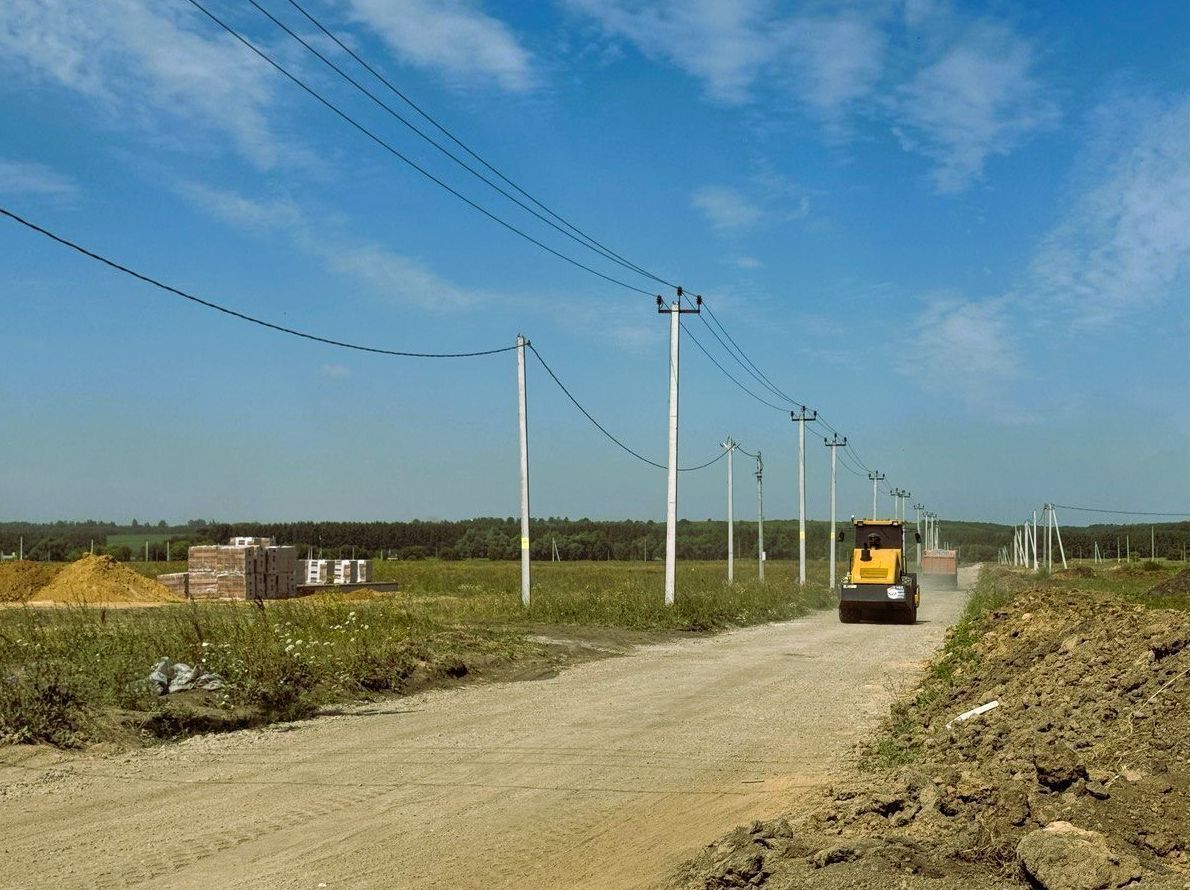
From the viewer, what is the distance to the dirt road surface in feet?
23.8

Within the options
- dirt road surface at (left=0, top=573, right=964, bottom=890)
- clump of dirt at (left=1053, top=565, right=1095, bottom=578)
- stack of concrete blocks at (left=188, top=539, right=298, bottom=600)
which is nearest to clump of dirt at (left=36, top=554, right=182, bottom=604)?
stack of concrete blocks at (left=188, top=539, right=298, bottom=600)

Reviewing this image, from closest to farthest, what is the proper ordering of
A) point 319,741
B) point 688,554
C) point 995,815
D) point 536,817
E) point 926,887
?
point 926,887 → point 995,815 → point 536,817 → point 319,741 → point 688,554

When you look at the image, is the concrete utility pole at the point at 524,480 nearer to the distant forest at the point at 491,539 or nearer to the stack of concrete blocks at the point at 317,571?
the stack of concrete blocks at the point at 317,571

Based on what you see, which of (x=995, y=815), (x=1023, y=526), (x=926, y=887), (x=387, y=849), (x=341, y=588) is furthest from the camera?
(x=1023, y=526)

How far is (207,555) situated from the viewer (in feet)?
156

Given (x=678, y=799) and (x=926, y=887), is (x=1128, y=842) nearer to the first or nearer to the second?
(x=926, y=887)

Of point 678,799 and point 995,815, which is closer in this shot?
point 995,815

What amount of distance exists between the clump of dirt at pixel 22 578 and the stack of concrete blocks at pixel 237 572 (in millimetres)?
6319

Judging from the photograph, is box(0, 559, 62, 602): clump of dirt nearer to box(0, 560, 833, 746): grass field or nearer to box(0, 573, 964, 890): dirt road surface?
box(0, 560, 833, 746): grass field

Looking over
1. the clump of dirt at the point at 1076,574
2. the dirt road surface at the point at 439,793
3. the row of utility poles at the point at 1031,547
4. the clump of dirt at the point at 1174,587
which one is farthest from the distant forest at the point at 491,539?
the dirt road surface at the point at 439,793

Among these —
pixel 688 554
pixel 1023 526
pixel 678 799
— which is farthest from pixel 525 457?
pixel 688 554

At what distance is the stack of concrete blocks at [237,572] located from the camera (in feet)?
152

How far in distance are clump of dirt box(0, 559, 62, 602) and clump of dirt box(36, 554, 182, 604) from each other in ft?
1.44

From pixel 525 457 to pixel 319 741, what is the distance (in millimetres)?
20897
